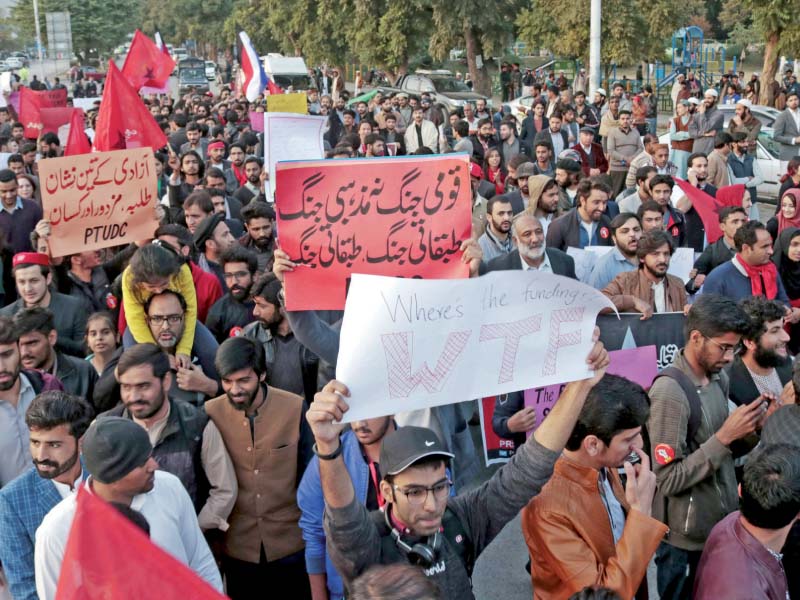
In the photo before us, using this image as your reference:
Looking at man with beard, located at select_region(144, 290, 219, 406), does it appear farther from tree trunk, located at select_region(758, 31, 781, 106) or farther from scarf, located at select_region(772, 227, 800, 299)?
tree trunk, located at select_region(758, 31, 781, 106)

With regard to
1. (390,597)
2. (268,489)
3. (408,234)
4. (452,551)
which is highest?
(408,234)

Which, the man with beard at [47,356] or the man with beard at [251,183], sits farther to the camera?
the man with beard at [251,183]

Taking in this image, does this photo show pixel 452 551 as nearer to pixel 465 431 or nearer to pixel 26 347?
pixel 465 431

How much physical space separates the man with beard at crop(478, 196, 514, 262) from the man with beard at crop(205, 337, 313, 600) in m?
3.61

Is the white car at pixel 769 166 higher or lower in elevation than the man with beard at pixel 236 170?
lower

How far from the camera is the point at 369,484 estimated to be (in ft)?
12.8

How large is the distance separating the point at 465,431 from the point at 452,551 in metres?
1.63

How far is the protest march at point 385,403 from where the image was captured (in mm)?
2957

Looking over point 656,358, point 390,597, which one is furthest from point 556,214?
point 390,597

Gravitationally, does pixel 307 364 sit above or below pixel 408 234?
below

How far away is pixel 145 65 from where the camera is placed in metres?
16.6

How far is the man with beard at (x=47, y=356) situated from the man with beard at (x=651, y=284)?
126 inches

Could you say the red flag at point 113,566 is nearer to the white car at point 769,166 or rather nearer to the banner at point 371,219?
the banner at point 371,219

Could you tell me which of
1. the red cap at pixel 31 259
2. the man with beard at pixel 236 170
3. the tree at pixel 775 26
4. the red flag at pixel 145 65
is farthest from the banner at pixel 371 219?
the tree at pixel 775 26
